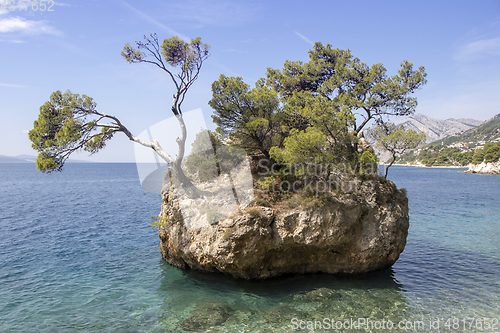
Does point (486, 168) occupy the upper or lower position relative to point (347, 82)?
lower

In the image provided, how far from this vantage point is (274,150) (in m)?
17.4

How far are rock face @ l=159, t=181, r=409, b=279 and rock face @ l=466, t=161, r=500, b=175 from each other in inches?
4639

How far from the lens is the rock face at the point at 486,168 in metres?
104

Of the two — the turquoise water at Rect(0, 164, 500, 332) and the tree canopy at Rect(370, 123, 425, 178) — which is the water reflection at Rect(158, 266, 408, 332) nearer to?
the turquoise water at Rect(0, 164, 500, 332)

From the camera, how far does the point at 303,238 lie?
1501 centimetres

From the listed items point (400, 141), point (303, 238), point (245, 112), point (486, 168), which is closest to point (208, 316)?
point (303, 238)

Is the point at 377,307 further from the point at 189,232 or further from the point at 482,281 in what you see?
the point at 189,232

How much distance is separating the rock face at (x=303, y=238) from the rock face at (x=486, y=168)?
387ft

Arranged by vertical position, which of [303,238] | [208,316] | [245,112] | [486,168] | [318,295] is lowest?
[486,168]

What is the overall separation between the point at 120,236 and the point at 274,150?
640 inches

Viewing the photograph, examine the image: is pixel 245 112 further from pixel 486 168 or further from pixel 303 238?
pixel 486 168

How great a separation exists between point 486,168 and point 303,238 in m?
128

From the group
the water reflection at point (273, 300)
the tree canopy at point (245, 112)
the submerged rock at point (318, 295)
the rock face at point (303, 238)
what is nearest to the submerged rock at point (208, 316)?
the water reflection at point (273, 300)

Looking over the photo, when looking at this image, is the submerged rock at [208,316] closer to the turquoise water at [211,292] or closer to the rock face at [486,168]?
the turquoise water at [211,292]
